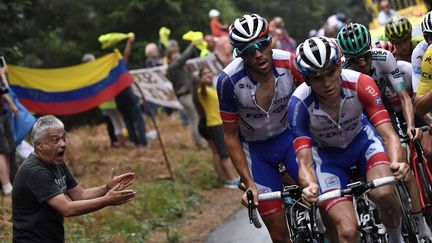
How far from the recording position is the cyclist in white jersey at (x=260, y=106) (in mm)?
A: 8312

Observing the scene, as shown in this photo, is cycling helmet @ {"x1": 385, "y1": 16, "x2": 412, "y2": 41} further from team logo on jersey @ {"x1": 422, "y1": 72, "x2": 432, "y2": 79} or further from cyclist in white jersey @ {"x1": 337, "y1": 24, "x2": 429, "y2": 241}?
team logo on jersey @ {"x1": 422, "y1": 72, "x2": 432, "y2": 79}

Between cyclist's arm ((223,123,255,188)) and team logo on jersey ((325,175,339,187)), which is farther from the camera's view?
cyclist's arm ((223,123,255,188))

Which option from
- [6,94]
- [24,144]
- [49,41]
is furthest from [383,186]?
[49,41]

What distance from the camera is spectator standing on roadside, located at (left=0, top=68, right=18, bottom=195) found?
12508 mm

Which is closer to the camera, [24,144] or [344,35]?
[344,35]

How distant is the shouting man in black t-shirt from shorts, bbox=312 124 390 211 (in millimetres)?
1670

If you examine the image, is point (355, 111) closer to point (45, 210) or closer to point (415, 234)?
point (415, 234)

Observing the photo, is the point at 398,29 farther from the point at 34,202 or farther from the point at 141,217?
the point at 34,202

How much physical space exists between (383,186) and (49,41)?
16921 mm

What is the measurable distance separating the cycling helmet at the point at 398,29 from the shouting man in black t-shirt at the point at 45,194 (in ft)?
13.7

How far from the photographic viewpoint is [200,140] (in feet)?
61.7

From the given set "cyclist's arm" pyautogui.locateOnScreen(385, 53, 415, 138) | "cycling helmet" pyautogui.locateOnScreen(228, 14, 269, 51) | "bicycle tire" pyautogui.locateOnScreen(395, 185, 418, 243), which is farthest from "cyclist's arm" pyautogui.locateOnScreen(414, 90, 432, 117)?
"cycling helmet" pyautogui.locateOnScreen(228, 14, 269, 51)

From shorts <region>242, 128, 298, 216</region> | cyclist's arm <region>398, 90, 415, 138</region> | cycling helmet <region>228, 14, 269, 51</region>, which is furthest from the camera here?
cyclist's arm <region>398, 90, 415, 138</region>

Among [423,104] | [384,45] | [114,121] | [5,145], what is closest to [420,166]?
[423,104]
